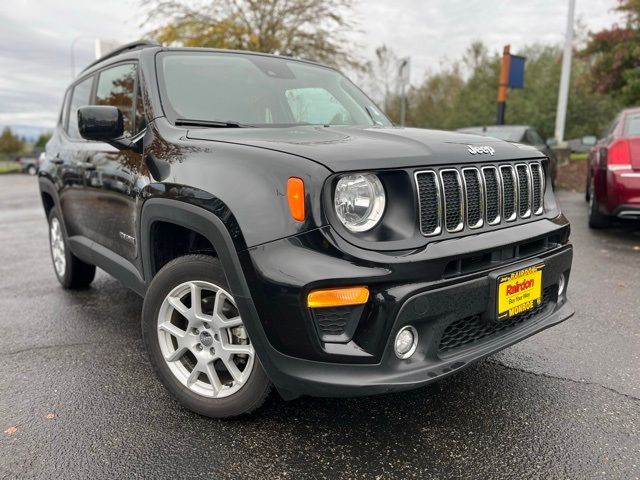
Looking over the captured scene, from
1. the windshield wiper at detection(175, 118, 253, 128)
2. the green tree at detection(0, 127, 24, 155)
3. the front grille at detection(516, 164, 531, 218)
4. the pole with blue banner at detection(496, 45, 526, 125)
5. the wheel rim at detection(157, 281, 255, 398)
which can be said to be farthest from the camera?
the green tree at detection(0, 127, 24, 155)

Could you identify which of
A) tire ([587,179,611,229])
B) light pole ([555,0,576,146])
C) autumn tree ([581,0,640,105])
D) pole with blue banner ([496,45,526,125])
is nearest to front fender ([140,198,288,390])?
tire ([587,179,611,229])

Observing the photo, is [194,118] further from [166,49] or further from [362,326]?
[362,326]

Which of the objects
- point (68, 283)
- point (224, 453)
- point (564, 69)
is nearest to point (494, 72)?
point (564, 69)

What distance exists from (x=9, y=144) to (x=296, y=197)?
74942mm

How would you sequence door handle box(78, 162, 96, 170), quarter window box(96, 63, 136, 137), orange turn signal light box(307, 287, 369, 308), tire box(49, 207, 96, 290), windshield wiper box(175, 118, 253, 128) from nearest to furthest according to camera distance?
orange turn signal light box(307, 287, 369, 308) → windshield wiper box(175, 118, 253, 128) → quarter window box(96, 63, 136, 137) → door handle box(78, 162, 96, 170) → tire box(49, 207, 96, 290)

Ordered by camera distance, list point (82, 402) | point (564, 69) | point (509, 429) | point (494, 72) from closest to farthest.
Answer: point (509, 429) → point (82, 402) → point (564, 69) → point (494, 72)

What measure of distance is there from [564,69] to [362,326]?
46.8 feet

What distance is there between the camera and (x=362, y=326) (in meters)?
1.98

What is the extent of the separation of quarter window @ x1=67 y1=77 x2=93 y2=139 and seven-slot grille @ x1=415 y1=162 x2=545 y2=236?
118 inches

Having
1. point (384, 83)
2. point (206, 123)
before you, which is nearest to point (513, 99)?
point (384, 83)

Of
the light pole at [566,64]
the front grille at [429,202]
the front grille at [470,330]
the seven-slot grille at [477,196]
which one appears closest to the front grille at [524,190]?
the seven-slot grille at [477,196]

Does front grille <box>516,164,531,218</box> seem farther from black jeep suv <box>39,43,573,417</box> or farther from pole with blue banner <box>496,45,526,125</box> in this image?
pole with blue banner <box>496,45,526,125</box>

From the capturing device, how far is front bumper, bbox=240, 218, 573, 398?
6.34ft

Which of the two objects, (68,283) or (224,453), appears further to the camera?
(68,283)
